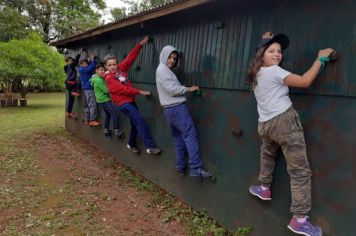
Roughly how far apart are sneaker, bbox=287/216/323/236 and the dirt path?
1737 millimetres

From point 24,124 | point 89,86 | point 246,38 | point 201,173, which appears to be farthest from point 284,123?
point 24,124

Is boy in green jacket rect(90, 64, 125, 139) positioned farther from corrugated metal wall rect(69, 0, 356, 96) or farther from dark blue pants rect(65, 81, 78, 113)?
dark blue pants rect(65, 81, 78, 113)

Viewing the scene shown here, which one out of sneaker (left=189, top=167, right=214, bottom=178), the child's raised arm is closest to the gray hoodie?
sneaker (left=189, top=167, right=214, bottom=178)

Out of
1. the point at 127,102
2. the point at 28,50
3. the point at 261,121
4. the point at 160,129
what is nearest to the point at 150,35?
the point at 127,102

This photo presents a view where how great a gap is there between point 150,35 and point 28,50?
15.8 m

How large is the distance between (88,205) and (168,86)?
7.48 ft

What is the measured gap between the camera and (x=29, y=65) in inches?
776

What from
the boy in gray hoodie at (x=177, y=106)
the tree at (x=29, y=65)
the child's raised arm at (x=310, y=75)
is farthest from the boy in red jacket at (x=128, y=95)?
the tree at (x=29, y=65)

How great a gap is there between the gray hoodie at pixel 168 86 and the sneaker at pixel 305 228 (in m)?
2.15

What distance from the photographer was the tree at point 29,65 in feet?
63.6

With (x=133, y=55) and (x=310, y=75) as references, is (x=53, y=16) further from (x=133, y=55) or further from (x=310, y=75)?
(x=310, y=75)

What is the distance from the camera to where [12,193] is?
20.2 feet

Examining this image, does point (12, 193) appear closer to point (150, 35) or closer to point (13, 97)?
point (150, 35)

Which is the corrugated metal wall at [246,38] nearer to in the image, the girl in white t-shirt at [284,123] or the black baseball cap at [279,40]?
Answer: the black baseball cap at [279,40]
